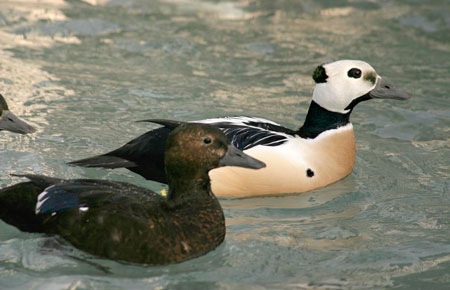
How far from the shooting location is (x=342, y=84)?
761cm

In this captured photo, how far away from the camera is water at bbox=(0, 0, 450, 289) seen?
5.71 metres

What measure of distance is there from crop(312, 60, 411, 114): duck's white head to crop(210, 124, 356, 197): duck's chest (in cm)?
35

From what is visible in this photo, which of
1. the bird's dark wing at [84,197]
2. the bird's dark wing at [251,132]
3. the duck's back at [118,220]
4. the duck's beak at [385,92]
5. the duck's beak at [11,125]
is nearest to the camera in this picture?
the duck's back at [118,220]

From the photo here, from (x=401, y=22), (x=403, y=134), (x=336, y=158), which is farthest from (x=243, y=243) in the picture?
(x=401, y=22)

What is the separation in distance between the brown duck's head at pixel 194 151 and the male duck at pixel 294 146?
119cm

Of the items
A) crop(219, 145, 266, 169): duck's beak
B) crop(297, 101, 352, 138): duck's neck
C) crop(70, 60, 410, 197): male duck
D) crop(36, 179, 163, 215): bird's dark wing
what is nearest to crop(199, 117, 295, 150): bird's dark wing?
crop(70, 60, 410, 197): male duck

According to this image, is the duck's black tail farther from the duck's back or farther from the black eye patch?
the black eye patch

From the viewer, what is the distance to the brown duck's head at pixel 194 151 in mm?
5715

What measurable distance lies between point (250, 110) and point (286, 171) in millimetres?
2428

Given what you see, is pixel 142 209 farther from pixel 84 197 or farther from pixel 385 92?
pixel 385 92

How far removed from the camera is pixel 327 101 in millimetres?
7637

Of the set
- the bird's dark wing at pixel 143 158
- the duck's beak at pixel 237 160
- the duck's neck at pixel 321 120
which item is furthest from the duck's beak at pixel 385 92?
the duck's beak at pixel 237 160

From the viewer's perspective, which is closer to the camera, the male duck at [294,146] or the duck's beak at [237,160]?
the duck's beak at [237,160]

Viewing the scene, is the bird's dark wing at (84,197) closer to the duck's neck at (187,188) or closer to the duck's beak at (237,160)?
the duck's neck at (187,188)
